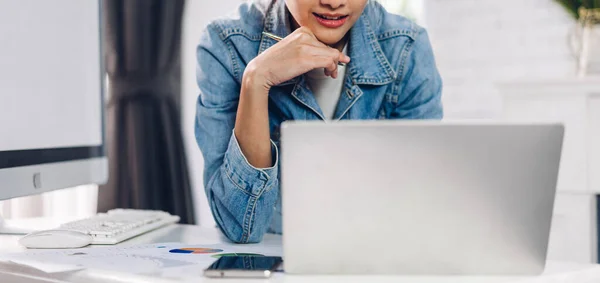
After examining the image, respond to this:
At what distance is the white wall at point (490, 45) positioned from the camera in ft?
10.3

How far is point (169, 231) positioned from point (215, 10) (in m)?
2.01

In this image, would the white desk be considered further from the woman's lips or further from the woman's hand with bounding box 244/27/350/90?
the woman's lips

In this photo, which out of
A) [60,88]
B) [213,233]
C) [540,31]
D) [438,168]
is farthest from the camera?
[540,31]

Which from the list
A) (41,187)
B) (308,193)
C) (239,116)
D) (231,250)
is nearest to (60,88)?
(41,187)

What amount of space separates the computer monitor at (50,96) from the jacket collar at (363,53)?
437mm

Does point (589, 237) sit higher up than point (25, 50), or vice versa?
point (25, 50)

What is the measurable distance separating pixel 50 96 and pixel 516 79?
5.12 feet

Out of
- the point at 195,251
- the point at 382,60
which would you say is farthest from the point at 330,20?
the point at 195,251

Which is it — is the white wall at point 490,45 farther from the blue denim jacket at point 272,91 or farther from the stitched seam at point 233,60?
the stitched seam at point 233,60

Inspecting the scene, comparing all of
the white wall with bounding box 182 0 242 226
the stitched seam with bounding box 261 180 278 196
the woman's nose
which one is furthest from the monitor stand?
the white wall with bounding box 182 0 242 226

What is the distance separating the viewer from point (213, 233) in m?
1.42

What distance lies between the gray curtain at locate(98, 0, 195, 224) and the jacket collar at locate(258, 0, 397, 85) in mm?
1637

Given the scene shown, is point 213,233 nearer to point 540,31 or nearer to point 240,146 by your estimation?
point 240,146

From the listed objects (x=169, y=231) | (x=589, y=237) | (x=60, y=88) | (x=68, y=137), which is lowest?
(x=589, y=237)
